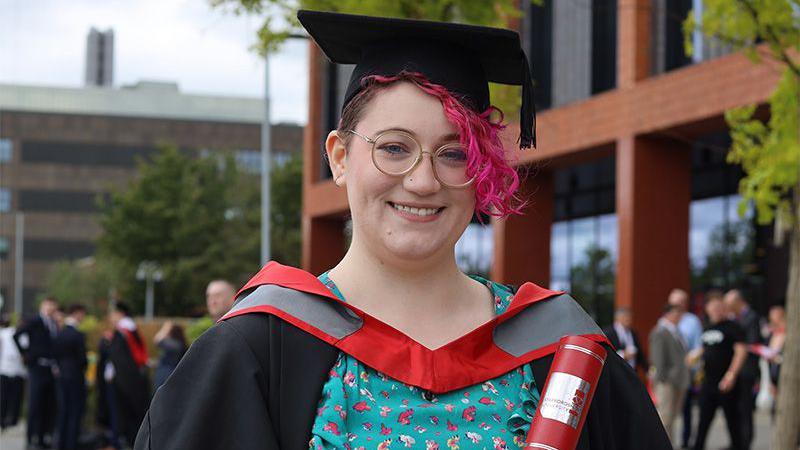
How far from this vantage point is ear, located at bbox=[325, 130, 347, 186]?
2625 millimetres

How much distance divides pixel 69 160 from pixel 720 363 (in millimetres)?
75644

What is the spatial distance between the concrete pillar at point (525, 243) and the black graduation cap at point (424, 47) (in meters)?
22.6

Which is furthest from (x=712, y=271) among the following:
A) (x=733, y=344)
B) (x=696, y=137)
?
(x=733, y=344)

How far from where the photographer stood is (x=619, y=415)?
2572mm

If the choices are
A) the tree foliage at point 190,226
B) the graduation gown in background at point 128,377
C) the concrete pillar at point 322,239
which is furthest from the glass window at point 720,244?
the tree foliage at point 190,226

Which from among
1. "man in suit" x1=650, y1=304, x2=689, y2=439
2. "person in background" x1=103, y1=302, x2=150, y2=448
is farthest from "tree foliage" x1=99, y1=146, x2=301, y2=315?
"man in suit" x1=650, y1=304, x2=689, y2=439

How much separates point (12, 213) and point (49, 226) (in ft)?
8.59

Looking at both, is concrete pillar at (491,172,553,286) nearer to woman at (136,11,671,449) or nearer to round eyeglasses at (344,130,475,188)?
woman at (136,11,671,449)

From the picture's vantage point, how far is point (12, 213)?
8494 cm

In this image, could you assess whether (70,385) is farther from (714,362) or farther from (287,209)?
(287,209)

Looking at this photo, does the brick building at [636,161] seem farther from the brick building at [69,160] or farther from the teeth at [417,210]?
the brick building at [69,160]

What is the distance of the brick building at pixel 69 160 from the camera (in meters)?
83.3

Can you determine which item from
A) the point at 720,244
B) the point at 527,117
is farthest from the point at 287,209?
the point at 527,117

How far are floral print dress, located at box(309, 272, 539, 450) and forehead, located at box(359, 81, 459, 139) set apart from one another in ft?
1.54
